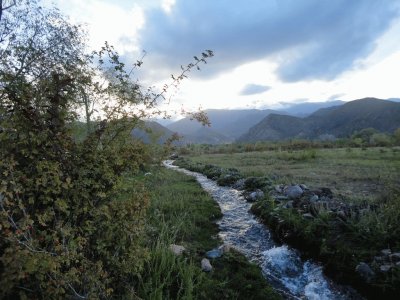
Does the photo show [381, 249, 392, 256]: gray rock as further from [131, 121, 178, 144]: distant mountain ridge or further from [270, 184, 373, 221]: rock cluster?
[131, 121, 178, 144]: distant mountain ridge

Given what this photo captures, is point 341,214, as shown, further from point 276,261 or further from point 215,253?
point 215,253

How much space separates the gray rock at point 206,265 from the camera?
236 inches

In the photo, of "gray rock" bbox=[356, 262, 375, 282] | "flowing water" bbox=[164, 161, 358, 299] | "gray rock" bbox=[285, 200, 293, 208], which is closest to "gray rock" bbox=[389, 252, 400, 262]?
"gray rock" bbox=[356, 262, 375, 282]

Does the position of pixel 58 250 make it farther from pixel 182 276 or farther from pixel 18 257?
pixel 182 276

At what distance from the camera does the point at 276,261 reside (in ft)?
22.3

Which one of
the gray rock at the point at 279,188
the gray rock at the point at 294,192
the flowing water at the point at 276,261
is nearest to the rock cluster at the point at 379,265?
the flowing water at the point at 276,261

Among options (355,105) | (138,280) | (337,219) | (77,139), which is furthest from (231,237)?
(355,105)

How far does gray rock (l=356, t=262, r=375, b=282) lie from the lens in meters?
5.44

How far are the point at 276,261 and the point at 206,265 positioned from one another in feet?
6.00

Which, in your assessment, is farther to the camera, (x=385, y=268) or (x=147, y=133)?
(x=385, y=268)

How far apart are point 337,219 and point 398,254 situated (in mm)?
1871

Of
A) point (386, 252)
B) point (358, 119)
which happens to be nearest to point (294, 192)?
point (386, 252)

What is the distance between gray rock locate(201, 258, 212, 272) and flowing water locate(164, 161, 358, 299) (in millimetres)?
1240

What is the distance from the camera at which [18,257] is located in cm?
246
